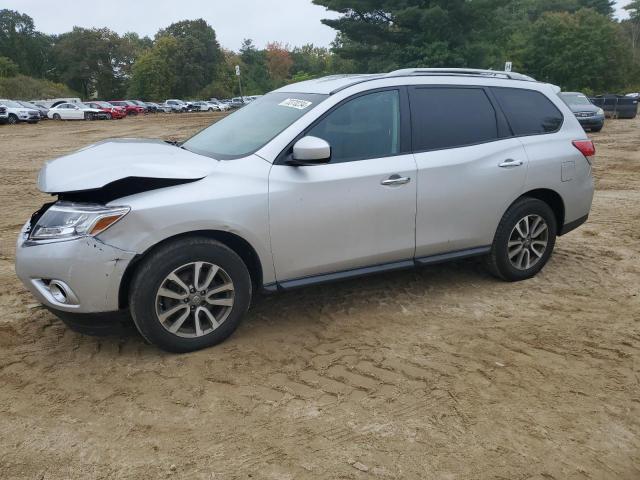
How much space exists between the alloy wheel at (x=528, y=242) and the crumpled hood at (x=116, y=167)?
107 inches

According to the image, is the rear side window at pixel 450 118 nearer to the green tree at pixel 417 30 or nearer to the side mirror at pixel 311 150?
the side mirror at pixel 311 150

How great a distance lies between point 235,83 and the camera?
86438 millimetres

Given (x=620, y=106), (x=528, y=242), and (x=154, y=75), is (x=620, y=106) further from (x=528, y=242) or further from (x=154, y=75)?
(x=154, y=75)

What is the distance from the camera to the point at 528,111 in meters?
4.73

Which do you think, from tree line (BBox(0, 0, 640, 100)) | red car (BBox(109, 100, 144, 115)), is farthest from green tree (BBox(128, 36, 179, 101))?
red car (BBox(109, 100, 144, 115))

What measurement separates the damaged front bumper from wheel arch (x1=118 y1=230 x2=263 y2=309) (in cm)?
6

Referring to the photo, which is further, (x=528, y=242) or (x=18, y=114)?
(x=18, y=114)

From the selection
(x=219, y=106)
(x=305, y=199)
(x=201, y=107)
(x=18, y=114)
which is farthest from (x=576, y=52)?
(x=305, y=199)

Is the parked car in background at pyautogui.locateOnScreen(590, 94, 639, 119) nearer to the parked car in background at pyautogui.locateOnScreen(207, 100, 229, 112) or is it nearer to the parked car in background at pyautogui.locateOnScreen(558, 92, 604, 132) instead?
the parked car in background at pyautogui.locateOnScreen(558, 92, 604, 132)

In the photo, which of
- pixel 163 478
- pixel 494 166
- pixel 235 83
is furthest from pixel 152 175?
pixel 235 83

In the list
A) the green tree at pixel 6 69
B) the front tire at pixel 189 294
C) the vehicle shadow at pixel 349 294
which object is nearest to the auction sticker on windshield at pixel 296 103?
the front tire at pixel 189 294

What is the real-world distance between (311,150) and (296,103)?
765 mm

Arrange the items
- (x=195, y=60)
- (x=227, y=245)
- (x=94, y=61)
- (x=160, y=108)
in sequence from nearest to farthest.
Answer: (x=227, y=245), (x=160, y=108), (x=94, y=61), (x=195, y=60)

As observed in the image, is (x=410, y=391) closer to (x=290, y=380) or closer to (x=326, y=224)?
(x=290, y=380)
